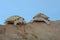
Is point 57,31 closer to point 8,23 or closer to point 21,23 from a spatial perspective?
point 21,23

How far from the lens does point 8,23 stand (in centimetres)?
181

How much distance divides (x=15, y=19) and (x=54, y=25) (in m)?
0.33

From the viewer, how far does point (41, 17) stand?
71.7 inches

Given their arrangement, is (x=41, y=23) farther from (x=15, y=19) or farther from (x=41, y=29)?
(x=15, y=19)

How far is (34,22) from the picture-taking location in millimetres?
1832

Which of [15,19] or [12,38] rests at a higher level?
[15,19]

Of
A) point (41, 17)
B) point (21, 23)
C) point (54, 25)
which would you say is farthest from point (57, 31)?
point (21, 23)

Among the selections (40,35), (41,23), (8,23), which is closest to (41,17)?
(41,23)

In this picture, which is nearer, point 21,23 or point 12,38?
point 12,38

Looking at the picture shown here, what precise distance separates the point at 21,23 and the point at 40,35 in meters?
0.19

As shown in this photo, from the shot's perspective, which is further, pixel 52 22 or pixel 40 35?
pixel 52 22

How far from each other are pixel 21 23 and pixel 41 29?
0.57 feet

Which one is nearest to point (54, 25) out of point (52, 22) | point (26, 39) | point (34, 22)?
point (52, 22)

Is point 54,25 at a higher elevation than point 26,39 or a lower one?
higher
